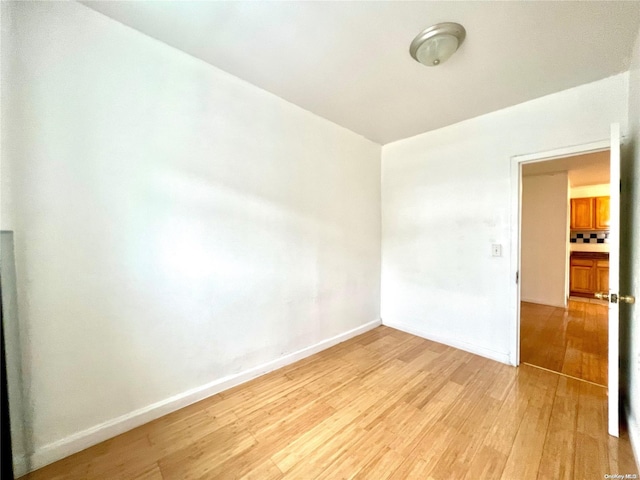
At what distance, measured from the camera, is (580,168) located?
413cm

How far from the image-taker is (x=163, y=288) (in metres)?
1.71

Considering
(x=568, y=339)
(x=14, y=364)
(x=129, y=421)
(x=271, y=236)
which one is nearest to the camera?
(x=14, y=364)

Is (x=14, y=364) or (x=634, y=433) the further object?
(x=634, y=433)

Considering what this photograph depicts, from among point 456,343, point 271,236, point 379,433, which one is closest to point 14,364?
point 271,236

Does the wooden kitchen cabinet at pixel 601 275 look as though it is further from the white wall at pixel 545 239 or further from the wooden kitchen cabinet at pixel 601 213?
the white wall at pixel 545 239

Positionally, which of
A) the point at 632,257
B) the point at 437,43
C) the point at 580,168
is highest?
the point at 437,43

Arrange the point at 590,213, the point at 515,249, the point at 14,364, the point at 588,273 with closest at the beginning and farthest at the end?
the point at 14,364, the point at 515,249, the point at 588,273, the point at 590,213

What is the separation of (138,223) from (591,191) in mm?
8128

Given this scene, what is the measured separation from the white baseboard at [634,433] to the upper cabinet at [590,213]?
17.5ft

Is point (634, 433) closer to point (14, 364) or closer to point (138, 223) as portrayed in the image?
point (138, 223)

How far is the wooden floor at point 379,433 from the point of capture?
1340 mm

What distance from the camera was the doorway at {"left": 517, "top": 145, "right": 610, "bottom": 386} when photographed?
345cm

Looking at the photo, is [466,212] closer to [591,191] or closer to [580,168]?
[580,168]

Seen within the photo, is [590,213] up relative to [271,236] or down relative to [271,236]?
up
